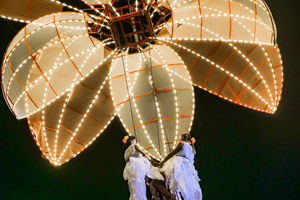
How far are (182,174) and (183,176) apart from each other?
1.1 inches

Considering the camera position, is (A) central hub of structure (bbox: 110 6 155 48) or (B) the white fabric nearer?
(A) central hub of structure (bbox: 110 6 155 48)

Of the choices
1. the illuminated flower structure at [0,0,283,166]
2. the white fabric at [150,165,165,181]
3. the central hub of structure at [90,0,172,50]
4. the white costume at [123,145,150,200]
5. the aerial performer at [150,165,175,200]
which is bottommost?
the aerial performer at [150,165,175,200]

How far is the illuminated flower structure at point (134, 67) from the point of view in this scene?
3.09 m

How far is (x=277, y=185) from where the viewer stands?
15.7 feet

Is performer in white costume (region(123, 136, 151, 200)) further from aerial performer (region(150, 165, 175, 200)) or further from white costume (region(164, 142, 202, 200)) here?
white costume (region(164, 142, 202, 200))

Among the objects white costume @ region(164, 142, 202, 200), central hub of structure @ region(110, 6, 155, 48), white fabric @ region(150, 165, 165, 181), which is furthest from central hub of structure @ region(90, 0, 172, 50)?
white fabric @ region(150, 165, 165, 181)

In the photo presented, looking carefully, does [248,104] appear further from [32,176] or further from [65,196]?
[32,176]

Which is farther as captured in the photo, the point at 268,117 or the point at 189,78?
the point at 268,117

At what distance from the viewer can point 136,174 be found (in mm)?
2928

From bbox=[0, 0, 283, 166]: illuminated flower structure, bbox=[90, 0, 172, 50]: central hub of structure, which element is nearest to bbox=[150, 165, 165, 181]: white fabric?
bbox=[0, 0, 283, 166]: illuminated flower structure

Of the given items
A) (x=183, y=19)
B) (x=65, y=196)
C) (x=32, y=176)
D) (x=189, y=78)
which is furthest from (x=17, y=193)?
(x=183, y=19)

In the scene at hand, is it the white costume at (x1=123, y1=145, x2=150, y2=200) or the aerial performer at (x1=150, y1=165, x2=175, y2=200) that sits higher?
the white costume at (x1=123, y1=145, x2=150, y2=200)

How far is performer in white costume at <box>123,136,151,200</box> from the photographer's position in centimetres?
291

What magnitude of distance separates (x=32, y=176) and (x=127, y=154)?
11.0ft
